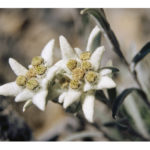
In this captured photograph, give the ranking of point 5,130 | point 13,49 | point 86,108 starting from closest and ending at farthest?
1. point 86,108
2. point 5,130
3. point 13,49

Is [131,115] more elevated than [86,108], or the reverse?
[86,108]

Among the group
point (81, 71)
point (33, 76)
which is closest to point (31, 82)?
point (33, 76)

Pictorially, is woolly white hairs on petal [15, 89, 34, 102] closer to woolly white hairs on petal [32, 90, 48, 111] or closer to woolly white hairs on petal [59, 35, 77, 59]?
woolly white hairs on petal [32, 90, 48, 111]

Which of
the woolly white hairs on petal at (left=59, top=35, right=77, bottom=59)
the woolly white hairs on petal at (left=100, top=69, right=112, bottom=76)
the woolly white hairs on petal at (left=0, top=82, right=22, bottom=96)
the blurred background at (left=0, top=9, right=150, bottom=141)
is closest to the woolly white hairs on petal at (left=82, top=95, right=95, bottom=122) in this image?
the woolly white hairs on petal at (left=100, top=69, right=112, bottom=76)

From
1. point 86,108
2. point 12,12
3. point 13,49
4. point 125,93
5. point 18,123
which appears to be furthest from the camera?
point 12,12

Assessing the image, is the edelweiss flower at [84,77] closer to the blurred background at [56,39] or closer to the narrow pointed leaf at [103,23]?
the narrow pointed leaf at [103,23]

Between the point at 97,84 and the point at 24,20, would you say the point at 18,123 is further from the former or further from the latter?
the point at 24,20

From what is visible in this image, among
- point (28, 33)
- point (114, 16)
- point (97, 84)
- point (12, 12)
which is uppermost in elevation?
point (12, 12)
